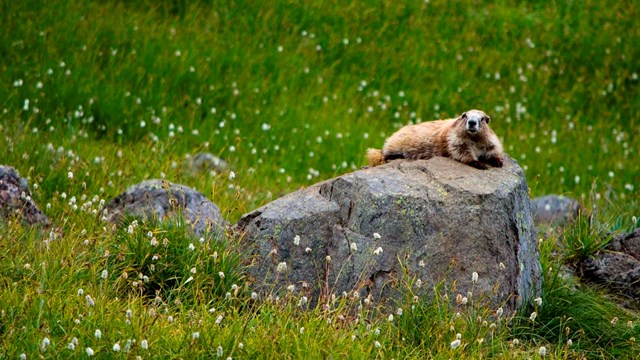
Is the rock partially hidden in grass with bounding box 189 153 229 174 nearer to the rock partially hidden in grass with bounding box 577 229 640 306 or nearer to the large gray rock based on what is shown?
the large gray rock

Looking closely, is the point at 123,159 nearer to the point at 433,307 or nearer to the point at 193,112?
the point at 193,112

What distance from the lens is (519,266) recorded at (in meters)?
7.56

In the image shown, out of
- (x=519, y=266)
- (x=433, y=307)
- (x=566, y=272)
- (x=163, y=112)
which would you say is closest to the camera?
(x=433, y=307)

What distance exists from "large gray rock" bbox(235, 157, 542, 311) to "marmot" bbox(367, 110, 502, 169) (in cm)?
52

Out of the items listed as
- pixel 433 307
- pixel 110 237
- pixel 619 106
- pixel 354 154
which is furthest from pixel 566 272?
pixel 619 106

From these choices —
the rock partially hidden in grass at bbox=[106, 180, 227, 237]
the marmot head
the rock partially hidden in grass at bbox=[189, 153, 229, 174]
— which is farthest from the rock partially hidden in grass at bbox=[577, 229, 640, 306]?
the rock partially hidden in grass at bbox=[189, 153, 229, 174]

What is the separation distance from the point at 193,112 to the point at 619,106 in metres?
8.37

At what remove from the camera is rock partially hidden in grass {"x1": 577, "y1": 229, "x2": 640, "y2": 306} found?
885 cm

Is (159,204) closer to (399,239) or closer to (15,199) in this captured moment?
(15,199)

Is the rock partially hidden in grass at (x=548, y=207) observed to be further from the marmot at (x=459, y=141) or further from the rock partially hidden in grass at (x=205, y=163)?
the rock partially hidden in grass at (x=205, y=163)

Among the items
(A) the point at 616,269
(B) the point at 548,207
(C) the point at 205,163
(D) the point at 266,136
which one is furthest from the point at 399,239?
(D) the point at 266,136

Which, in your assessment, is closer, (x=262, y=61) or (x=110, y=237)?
(x=110, y=237)

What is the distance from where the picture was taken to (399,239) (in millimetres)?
7516

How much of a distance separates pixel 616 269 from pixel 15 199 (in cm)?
602
